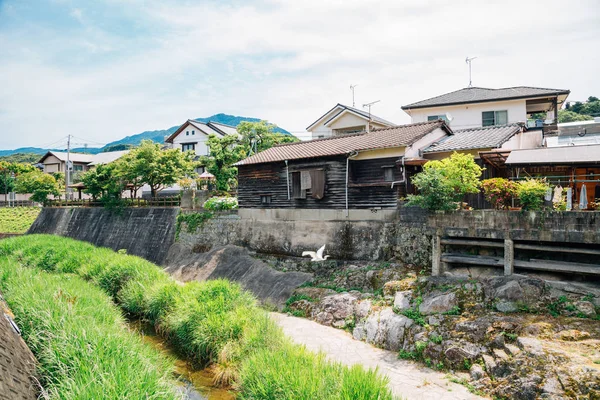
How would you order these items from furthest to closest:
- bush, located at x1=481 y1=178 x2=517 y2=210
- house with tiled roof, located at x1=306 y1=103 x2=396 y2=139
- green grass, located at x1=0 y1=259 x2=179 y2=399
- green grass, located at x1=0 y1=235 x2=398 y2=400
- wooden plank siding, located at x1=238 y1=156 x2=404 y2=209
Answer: house with tiled roof, located at x1=306 y1=103 x2=396 y2=139, wooden plank siding, located at x1=238 y1=156 x2=404 y2=209, bush, located at x1=481 y1=178 x2=517 y2=210, green grass, located at x1=0 y1=235 x2=398 y2=400, green grass, located at x1=0 y1=259 x2=179 y2=399

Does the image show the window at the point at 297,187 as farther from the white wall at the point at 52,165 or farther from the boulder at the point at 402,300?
the white wall at the point at 52,165

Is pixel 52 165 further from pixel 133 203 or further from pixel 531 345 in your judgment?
pixel 531 345

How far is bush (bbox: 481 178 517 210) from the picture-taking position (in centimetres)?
1148

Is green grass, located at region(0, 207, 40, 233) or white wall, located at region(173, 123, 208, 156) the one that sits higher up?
white wall, located at region(173, 123, 208, 156)

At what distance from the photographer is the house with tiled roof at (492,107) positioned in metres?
21.1

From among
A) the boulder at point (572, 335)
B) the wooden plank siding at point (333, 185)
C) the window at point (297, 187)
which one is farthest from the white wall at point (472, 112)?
the boulder at point (572, 335)

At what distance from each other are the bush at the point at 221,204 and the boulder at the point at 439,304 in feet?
43.2

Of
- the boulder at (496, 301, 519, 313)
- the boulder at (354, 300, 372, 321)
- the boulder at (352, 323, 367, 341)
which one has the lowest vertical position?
the boulder at (352, 323, 367, 341)

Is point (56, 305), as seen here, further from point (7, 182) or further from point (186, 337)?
point (7, 182)

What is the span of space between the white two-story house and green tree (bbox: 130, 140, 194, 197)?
43.6ft

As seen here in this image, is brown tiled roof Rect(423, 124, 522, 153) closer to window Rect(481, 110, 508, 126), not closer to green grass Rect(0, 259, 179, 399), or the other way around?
window Rect(481, 110, 508, 126)

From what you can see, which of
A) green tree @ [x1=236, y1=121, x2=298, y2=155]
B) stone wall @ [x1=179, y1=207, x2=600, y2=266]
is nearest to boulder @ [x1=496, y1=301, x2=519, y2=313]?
stone wall @ [x1=179, y1=207, x2=600, y2=266]

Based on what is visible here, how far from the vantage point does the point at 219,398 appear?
8.70 meters

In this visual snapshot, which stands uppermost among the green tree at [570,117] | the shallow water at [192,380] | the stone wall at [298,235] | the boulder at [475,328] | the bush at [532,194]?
the green tree at [570,117]
